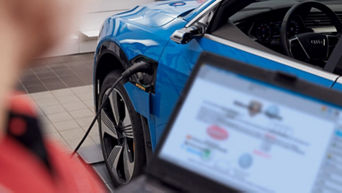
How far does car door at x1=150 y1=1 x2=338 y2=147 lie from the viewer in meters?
2.27

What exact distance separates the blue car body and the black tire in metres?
0.13

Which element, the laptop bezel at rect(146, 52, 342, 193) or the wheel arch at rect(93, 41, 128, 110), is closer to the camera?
the laptop bezel at rect(146, 52, 342, 193)

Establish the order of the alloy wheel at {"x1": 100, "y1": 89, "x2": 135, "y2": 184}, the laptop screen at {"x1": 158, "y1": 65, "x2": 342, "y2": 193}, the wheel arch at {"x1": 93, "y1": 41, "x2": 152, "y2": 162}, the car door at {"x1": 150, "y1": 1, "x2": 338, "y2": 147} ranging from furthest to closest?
the alloy wheel at {"x1": 100, "y1": 89, "x2": 135, "y2": 184}
the wheel arch at {"x1": 93, "y1": 41, "x2": 152, "y2": 162}
the car door at {"x1": 150, "y1": 1, "x2": 338, "y2": 147}
the laptop screen at {"x1": 158, "y1": 65, "x2": 342, "y2": 193}

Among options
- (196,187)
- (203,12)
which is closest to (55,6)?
(196,187)

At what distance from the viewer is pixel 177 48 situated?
2.67 m

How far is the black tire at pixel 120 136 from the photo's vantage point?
9.98 feet

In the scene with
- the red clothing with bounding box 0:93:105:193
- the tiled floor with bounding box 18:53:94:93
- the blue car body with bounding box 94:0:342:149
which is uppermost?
the red clothing with bounding box 0:93:105:193

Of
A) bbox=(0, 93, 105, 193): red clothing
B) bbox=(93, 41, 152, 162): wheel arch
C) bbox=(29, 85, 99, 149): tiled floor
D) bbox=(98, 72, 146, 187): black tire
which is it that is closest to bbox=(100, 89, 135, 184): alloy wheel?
bbox=(98, 72, 146, 187): black tire

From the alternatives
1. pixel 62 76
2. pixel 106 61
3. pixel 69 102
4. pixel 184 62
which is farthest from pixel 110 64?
pixel 62 76

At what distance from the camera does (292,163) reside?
1066mm

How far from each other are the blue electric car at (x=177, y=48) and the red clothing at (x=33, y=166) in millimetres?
1537

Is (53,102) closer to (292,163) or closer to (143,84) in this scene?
(143,84)

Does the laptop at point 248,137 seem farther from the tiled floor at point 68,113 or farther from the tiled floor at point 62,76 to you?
the tiled floor at point 62,76

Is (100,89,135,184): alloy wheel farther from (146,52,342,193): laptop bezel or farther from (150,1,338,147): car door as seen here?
(146,52,342,193): laptop bezel
